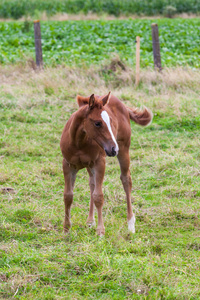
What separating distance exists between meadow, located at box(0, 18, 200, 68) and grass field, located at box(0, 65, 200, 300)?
2394 millimetres

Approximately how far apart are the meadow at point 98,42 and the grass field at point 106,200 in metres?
2.39

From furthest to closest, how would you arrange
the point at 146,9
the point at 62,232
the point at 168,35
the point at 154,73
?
the point at 146,9
the point at 168,35
the point at 154,73
the point at 62,232

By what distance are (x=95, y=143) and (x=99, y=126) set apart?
50 centimetres

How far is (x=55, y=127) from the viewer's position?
29.9 ft

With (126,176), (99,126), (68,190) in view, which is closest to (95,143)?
(99,126)

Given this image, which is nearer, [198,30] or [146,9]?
[198,30]

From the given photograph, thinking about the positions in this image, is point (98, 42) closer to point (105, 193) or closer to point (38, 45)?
point (38, 45)

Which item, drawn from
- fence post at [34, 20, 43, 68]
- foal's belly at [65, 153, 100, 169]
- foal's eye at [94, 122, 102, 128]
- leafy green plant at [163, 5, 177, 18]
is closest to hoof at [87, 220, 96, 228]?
foal's belly at [65, 153, 100, 169]

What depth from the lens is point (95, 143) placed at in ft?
16.2

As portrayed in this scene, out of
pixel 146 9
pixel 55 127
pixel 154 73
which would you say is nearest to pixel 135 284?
pixel 55 127

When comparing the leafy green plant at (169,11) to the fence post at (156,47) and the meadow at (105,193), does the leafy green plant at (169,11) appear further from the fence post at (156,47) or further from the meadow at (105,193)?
the fence post at (156,47)

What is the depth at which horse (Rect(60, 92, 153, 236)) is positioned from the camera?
4.47 metres

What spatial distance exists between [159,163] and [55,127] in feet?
8.89

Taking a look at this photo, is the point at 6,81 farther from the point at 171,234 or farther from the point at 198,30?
the point at 198,30
